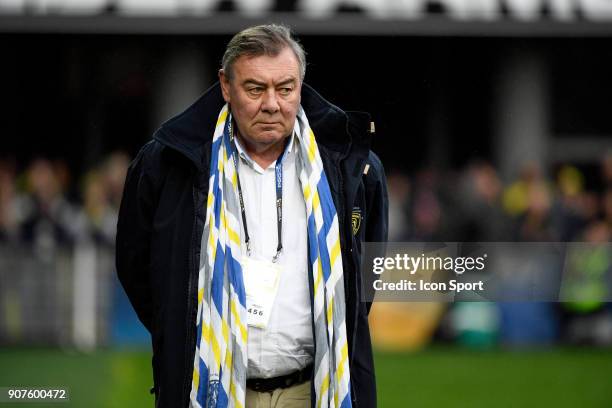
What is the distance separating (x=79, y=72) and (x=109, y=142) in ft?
3.59

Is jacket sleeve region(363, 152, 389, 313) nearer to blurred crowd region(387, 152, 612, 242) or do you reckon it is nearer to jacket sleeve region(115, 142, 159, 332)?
jacket sleeve region(115, 142, 159, 332)

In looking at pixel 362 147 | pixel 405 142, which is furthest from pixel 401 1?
pixel 362 147

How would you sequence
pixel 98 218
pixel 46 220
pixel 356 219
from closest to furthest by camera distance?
pixel 356 219 < pixel 98 218 < pixel 46 220

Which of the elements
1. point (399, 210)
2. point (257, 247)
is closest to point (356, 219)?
point (257, 247)

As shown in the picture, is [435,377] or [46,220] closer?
[435,377]

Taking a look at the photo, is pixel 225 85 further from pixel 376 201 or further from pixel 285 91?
pixel 376 201

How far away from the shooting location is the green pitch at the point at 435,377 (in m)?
8.25

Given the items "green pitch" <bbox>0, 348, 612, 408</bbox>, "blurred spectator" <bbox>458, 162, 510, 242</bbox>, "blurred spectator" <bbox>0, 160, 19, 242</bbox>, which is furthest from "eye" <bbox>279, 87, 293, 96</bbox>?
"blurred spectator" <bbox>0, 160, 19, 242</bbox>

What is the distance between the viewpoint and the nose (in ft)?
10.6

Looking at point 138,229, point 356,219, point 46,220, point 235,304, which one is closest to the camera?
point 235,304

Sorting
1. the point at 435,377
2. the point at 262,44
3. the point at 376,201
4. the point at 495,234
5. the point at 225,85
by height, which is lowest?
the point at 435,377

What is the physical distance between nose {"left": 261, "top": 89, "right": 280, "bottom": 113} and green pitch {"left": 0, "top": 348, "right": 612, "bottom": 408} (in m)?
4.62

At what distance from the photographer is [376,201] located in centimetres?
360

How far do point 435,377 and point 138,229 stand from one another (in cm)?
638
